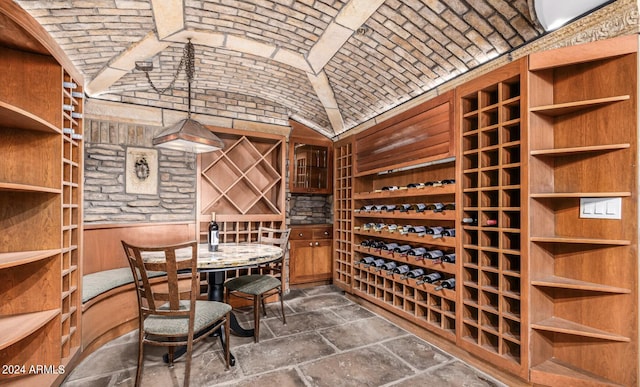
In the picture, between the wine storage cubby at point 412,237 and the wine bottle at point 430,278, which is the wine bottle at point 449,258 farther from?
the wine bottle at point 430,278

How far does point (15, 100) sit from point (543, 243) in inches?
132

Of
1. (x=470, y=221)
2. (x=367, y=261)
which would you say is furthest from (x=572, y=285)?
(x=367, y=261)

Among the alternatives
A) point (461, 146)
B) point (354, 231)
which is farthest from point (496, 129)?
point (354, 231)

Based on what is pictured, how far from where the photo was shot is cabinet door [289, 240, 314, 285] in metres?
4.07

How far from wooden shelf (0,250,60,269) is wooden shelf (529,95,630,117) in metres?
2.95

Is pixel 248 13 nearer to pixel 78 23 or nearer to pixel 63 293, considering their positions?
pixel 78 23

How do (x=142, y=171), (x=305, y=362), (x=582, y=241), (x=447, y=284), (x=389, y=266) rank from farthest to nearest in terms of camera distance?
(x=142, y=171) < (x=389, y=266) < (x=447, y=284) < (x=305, y=362) < (x=582, y=241)

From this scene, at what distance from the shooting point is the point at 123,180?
312 centimetres

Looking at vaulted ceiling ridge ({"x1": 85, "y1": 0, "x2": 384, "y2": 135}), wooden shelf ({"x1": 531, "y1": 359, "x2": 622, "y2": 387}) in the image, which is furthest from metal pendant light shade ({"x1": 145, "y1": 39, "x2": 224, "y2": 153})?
wooden shelf ({"x1": 531, "y1": 359, "x2": 622, "y2": 387})

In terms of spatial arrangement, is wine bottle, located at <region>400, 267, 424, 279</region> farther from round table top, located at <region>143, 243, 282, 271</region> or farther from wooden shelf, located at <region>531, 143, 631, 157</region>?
wooden shelf, located at <region>531, 143, 631, 157</region>

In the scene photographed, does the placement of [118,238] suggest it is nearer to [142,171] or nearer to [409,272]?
[142,171]

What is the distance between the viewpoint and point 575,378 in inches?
67.7

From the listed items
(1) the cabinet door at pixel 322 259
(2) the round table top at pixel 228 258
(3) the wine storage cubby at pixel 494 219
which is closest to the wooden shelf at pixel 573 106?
(3) the wine storage cubby at pixel 494 219

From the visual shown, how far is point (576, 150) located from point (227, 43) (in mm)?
2705
